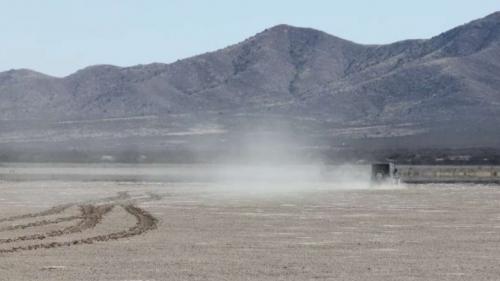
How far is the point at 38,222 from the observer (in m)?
37.3

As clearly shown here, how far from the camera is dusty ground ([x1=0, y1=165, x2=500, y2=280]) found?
2397 cm

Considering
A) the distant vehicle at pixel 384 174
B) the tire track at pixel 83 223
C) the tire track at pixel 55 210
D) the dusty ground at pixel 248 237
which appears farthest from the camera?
the distant vehicle at pixel 384 174

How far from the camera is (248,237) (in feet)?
105

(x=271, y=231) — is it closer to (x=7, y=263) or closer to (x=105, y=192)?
(x=7, y=263)

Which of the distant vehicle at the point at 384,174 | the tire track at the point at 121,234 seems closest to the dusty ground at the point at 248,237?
the tire track at the point at 121,234

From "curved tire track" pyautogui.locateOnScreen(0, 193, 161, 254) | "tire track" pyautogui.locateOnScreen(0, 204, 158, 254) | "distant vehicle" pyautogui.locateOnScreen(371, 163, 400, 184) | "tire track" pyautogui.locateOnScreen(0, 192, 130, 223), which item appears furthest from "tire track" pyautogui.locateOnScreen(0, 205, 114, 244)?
"distant vehicle" pyautogui.locateOnScreen(371, 163, 400, 184)

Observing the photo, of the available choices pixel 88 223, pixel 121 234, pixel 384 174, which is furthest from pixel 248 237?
pixel 384 174

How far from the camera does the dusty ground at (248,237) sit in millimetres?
23969

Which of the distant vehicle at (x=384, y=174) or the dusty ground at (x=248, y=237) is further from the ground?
the distant vehicle at (x=384, y=174)

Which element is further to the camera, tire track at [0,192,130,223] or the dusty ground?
tire track at [0,192,130,223]

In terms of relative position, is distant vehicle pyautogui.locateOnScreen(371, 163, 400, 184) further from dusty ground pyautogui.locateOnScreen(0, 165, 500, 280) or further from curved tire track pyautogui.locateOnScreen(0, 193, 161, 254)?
curved tire track pyautogui.locateOnScreen(0, 193, 161, 254)

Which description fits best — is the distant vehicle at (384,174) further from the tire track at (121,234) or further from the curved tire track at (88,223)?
the tire track at (121,234)

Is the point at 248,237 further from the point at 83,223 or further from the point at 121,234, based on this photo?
the point at 83,223

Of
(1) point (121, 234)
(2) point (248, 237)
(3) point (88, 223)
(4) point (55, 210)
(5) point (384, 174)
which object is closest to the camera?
(2) point (248, 237)
